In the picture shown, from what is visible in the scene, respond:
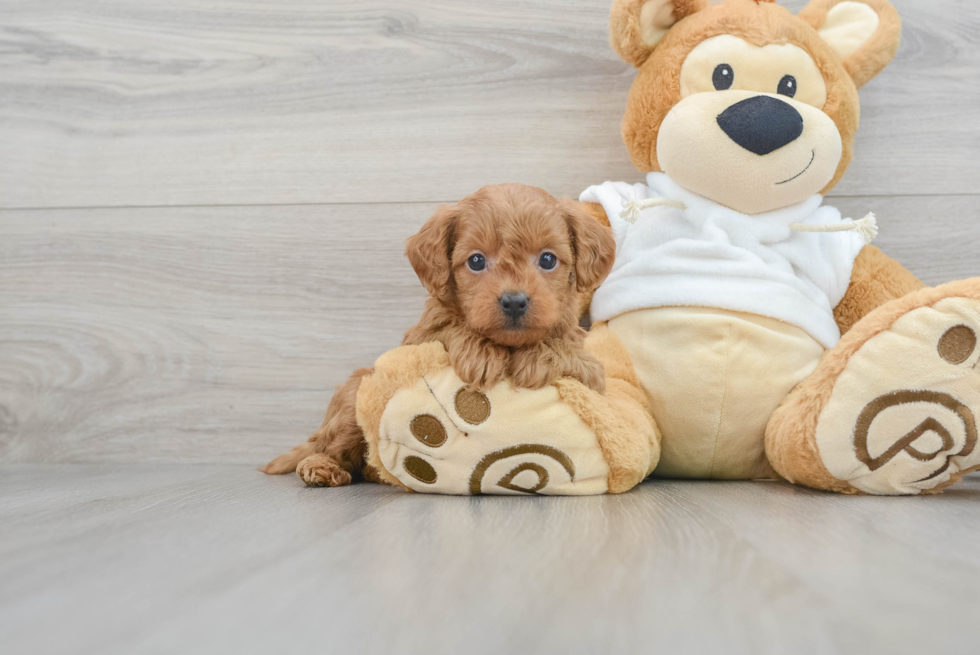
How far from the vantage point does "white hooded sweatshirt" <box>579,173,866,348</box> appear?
0.90 metres

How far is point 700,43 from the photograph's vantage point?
94 centimetres

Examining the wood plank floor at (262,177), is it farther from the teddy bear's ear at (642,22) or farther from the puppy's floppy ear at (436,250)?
the puppy's floppy ear at (436,250)

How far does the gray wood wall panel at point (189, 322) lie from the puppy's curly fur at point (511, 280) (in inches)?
15.1

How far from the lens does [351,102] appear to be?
120 cm

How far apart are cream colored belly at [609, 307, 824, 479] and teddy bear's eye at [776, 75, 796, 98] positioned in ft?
1.03

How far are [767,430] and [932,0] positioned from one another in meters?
0.81

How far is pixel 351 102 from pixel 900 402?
967 millimetres

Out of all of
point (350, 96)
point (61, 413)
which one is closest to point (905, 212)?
point (350, 96)

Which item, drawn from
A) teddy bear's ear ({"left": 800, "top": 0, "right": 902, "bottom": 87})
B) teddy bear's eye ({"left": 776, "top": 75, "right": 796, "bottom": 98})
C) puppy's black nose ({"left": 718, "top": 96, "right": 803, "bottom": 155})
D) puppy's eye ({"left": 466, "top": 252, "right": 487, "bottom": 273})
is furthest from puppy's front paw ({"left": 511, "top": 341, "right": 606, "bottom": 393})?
teddy bear's ear ({"left": 800, "top": 0, "right": 902, "bottom": 87})

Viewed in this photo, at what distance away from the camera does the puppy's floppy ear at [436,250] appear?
79 cm

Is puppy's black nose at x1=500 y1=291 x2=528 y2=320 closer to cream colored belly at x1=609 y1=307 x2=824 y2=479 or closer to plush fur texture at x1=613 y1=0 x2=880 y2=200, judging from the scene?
cream colored belly at x1=609 y1=307 x2=824 y2=479

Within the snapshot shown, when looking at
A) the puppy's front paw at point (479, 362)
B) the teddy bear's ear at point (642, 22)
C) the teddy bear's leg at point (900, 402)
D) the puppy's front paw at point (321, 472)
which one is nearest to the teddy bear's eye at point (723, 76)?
the teddy bear's ear at point (642, 22)

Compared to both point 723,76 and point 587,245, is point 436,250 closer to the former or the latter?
point 587,245

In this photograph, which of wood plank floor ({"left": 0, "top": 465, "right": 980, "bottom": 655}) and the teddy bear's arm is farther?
the teddy bear's arm
